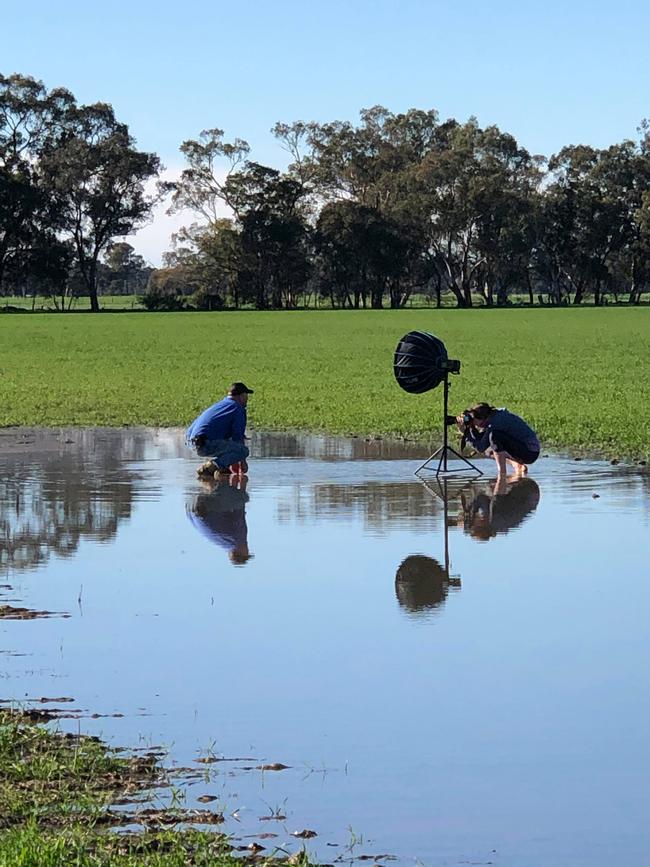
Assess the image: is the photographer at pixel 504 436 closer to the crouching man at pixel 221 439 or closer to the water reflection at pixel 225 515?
the crouching man at pixel 221 439

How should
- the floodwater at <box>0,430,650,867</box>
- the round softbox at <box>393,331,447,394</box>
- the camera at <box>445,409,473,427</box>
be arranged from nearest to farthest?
the floodwater at <box>0,430,650,867</box>
the round softbox at <box>393,331,447,394</box>
the camera at <box>445,409,473,427</box>

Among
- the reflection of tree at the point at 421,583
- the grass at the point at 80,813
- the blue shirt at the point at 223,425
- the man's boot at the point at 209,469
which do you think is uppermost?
the blue shirt at the point at 223,425

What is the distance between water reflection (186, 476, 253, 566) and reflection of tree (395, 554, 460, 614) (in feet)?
4.14

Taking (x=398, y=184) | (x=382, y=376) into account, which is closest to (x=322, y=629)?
(x=382, y=376)

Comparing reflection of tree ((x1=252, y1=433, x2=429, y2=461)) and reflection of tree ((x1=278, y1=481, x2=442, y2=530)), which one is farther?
reflection of tree ((x1=252, y1=433, x2=429, y2=461))

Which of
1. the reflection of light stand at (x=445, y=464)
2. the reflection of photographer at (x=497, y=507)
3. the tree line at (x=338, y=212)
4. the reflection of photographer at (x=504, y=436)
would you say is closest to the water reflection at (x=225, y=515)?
the reflection of photographer at (x=497, y=507)

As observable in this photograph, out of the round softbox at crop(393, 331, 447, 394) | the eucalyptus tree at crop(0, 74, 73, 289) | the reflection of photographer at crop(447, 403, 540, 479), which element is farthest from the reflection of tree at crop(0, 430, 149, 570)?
the eucalyptus tree at crop(0, 74, 73, 289)

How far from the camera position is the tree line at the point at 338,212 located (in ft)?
424

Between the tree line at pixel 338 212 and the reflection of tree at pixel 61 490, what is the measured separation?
348ft

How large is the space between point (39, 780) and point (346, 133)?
137 m

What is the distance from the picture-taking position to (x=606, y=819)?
6344mm

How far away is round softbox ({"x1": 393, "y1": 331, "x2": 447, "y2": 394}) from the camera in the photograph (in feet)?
54.6

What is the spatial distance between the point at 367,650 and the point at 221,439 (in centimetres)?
830

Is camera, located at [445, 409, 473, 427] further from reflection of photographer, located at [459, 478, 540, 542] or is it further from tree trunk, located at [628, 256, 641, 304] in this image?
tree trunk, located at [628, 256, 641, 304]
